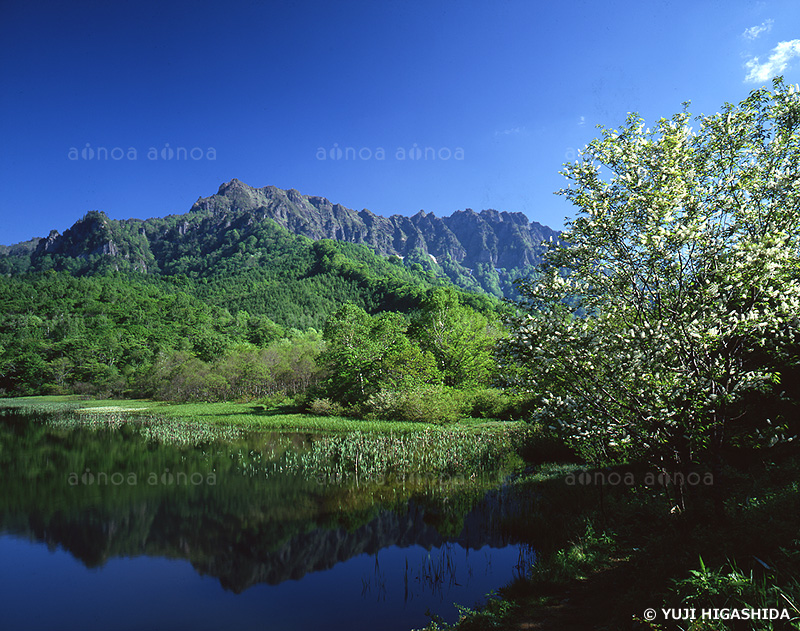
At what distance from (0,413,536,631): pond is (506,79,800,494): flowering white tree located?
6149mm

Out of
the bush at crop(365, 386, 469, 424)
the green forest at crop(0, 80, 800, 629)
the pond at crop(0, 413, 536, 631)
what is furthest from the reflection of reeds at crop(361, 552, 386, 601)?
the bush at crop(365, 386, 469, 424)

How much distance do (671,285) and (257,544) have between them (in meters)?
15.1

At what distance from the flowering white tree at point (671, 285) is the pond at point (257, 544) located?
6149 millimetres

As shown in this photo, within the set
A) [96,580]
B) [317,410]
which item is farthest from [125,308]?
[96,580]

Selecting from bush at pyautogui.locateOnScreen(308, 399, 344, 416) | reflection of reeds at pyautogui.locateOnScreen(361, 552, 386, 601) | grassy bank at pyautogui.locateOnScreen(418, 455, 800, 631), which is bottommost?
reflection of reeds at pyautogui.locateOnScreen(361, 552, 386, 601)

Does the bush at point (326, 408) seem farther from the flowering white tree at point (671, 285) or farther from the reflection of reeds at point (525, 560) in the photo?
the flowering white tree at point (671, 285)

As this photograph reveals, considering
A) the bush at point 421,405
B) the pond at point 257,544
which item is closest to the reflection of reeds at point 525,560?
the pond at point 257,544

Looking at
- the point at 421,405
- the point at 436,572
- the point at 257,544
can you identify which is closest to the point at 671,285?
the point at 436,572

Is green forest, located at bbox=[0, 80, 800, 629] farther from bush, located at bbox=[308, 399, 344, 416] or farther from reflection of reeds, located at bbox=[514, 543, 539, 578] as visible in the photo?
bush, located at bbox=[308, 399, 344, 416]

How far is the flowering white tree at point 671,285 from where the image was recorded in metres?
8.28

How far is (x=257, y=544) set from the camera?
1498 cm

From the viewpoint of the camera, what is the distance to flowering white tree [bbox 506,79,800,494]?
27.2 feet

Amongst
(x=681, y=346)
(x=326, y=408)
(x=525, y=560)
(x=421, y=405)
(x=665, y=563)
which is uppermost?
(x=681, y=346)

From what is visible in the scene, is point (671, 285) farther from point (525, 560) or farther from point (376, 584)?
point (376, 584)
